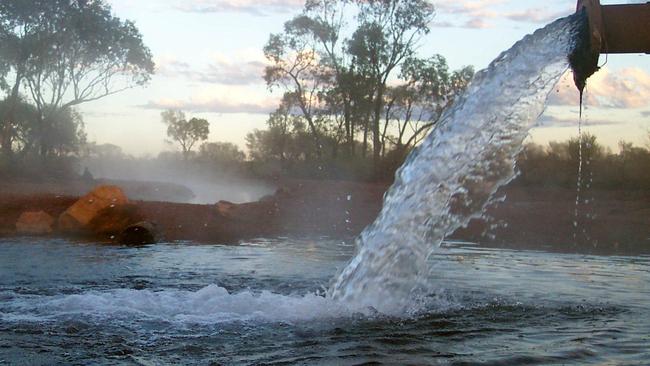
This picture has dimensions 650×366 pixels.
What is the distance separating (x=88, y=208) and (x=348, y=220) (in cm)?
621

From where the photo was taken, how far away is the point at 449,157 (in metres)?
6.66

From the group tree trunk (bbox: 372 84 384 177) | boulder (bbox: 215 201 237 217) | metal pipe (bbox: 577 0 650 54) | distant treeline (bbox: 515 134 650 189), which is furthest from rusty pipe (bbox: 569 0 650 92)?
tree trunk (bbox: 372 84 384 177)

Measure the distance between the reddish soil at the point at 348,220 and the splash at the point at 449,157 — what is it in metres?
5.88

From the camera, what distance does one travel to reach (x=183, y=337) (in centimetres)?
468

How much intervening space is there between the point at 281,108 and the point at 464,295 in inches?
1178

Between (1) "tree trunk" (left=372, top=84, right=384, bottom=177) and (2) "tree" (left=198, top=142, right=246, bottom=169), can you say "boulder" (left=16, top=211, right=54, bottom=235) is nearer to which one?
(1) "tree trunk" (left=372, top=84, right=384, bottom=177)

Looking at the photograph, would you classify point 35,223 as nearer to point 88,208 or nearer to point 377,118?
point 88,208

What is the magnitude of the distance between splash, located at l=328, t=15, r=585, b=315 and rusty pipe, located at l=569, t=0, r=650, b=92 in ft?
2.37

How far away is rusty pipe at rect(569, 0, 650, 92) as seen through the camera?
5574mm

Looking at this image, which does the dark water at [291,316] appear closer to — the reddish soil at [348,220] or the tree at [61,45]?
the reddish soil at [348,220]

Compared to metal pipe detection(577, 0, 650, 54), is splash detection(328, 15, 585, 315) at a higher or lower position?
lower

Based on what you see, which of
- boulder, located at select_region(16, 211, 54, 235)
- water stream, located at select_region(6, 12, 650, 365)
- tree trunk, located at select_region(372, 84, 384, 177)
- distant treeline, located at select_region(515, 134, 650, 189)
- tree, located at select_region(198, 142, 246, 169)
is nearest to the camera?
water stream, located at select_region(6, 12, 650, 365)

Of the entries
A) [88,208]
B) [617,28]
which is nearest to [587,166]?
[88,208]

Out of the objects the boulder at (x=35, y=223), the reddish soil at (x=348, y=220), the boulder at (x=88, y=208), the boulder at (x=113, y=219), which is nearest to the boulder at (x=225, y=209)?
the reddish soil at (x=348, y=220)
